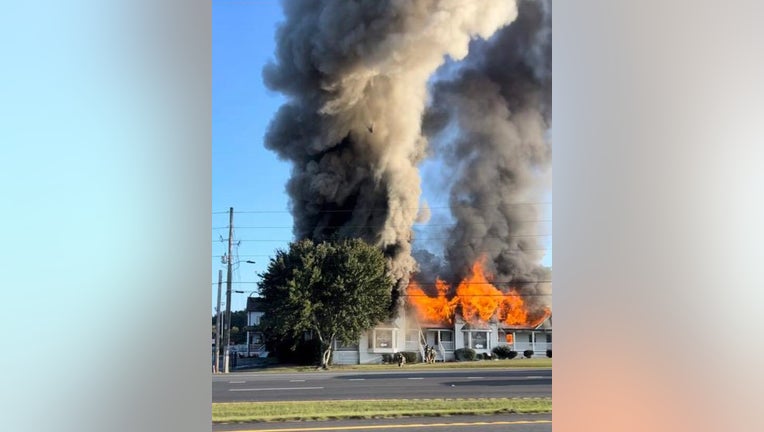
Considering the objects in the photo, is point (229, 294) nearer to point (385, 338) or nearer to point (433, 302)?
point (385, 338)

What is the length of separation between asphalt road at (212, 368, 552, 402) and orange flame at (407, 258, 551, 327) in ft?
1.43

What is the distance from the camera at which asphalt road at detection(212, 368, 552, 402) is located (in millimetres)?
4695

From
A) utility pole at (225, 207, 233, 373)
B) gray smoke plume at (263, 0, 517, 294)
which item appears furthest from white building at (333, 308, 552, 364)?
utility pole at (225, 207, 233, 373)

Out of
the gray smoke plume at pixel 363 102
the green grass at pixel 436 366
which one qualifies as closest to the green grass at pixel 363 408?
the green grass at pixel 436 366

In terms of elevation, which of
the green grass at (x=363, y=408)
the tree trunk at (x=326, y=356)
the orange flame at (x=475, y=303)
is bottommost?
the green grass at (x=363, y=408)

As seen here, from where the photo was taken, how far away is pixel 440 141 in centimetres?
478

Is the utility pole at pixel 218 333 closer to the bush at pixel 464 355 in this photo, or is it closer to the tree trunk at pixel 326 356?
the tree trunk at pixel 326 356

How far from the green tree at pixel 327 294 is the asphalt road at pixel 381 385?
0.22 metres

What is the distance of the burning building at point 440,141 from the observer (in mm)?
4742

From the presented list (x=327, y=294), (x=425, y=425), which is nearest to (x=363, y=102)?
(x=327, y=294)

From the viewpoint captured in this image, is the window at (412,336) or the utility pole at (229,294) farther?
the window at (412,336)
